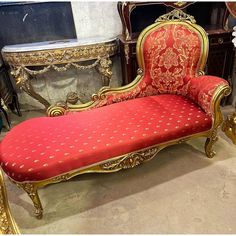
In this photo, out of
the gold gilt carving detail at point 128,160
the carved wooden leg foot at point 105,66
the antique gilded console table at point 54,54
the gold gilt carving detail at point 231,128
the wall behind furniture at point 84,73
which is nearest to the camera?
the gold gilt carving detail at point 128,160

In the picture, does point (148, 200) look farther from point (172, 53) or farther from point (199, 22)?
point (199, 22)

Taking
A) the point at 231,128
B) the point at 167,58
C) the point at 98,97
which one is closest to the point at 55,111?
the point at 98,97

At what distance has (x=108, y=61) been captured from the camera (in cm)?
225

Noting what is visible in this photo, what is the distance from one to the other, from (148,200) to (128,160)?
30 centimetres

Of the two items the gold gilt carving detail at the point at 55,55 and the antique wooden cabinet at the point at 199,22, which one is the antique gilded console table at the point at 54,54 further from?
the antique wooden cabinet at the point at 199,22

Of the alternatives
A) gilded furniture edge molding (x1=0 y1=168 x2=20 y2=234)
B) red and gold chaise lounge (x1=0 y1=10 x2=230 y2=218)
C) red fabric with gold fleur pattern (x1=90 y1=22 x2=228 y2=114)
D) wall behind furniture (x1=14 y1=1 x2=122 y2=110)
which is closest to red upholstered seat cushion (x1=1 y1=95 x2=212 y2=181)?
red and gold chaise lounge (x1=0 y1=10 x2=230 y2=218)

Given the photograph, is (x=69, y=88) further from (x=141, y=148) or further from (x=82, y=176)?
(x=141, y=148)

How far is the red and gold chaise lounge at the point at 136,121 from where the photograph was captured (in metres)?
1.25

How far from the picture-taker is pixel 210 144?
168 cm

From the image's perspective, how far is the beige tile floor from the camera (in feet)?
4.25

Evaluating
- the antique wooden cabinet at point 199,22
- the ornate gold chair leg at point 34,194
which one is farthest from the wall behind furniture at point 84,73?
the ornate gold chair leg at point 34,194

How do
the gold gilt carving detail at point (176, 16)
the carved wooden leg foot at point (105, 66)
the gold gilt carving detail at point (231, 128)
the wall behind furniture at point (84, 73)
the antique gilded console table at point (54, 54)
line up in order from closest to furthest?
the gold gilt carving detail at point (176, 16)
the gold gilt carving detail at point (231, 128)
the antique gilded console table at point (54, 54)
the carved wooden leg foot at point (105, 66)
the wall behind furniture at point (84, 73)

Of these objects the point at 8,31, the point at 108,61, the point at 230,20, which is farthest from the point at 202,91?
the point at 8,31

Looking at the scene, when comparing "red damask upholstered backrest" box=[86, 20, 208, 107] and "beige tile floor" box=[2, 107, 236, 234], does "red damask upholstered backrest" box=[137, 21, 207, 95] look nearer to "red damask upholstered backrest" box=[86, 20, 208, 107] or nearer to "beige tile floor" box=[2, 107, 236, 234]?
"red damask upholstered backrest" box=[86, 20, 208, 107]
